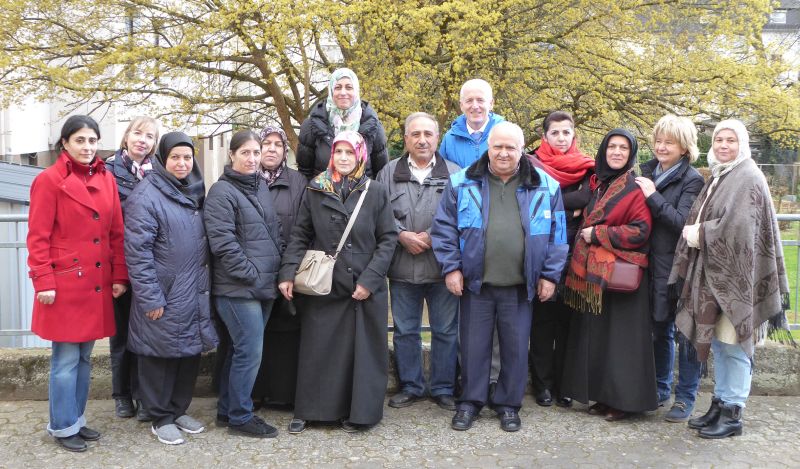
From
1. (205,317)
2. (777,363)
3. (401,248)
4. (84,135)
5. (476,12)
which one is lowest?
(777,363)

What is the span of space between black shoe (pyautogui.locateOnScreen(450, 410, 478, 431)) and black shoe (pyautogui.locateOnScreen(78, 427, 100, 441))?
221 cm

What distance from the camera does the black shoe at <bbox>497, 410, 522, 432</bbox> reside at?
4824 millimetres

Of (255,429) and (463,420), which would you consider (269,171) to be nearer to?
(255,429)

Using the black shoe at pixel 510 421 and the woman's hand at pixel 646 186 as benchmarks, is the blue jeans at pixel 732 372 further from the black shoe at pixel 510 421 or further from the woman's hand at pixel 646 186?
the black shoe at pixel 510 421

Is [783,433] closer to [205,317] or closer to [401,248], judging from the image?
[401,248]

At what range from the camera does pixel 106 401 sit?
535cm

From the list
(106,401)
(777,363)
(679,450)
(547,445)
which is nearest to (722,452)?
(679,450)

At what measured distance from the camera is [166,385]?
4633mm

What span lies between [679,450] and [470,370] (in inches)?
53.1

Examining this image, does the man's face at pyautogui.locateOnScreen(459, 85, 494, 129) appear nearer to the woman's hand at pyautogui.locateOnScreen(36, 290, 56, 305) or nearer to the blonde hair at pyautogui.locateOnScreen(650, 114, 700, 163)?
the blonde hair at pyautogui.locateOnScreen(650, 114, 700, 163)

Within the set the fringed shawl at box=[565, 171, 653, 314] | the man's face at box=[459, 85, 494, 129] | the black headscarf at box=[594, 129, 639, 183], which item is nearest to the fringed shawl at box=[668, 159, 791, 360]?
the fringed shawl at box=[565, 171, 653, 314]

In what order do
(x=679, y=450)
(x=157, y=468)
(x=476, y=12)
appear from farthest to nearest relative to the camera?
(x=476, y=12), (x=679, y=450), (x=157, y=468)

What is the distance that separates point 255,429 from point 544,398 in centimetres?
201

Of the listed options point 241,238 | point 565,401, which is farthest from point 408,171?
point 565,401
